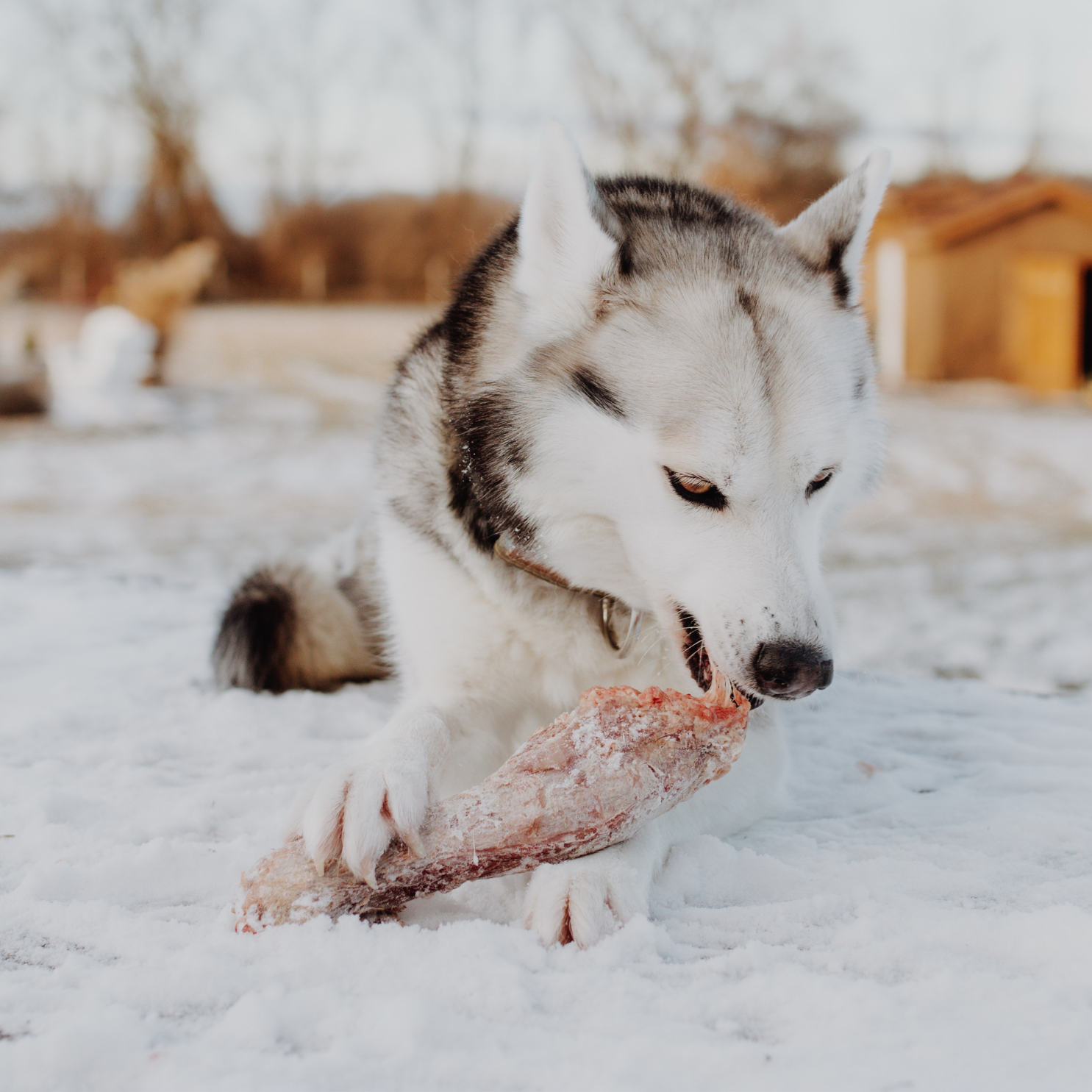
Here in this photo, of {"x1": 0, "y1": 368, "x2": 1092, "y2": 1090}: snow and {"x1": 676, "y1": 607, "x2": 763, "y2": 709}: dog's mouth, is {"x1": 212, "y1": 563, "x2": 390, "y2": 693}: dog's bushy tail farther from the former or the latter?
{"x1": 676, "y1": 607, "x2": 763, "y2": 709}: dog's mouth

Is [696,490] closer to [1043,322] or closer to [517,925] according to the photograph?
[517,925]

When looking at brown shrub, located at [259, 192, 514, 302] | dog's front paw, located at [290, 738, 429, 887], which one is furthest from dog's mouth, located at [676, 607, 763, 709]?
brown shrub, located at [259, 192, 514, 302]

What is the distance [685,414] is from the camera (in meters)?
1.68

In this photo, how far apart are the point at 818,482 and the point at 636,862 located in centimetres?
72

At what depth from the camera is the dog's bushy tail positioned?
8.53 ft

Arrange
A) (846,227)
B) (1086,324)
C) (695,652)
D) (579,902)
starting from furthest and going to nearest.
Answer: (1086,324) < (846,227) < (695,652) < (579,902)

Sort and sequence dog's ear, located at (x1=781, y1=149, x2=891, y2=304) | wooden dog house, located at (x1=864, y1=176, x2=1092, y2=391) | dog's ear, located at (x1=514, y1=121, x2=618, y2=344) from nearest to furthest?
1. dog's ear, located at (x1=514, y1=121, x2=618, y2=344)
2. dog's ear, located at (x1=781, y1=149, x2=891, y2=304)
3. wooden dog house, located at (x1=864, y1=176, x2=1092, y2=391)

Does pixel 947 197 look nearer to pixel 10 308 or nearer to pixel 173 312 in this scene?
pixel 173 312

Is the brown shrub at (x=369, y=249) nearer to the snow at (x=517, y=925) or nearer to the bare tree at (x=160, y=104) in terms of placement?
the bare tree at (x=160, y=104)

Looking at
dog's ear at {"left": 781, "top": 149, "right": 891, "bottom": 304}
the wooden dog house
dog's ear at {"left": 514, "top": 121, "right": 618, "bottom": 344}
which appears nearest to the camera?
dog's ear at {"left": 514, "top": 121, "right": 618, "bottom": 344}

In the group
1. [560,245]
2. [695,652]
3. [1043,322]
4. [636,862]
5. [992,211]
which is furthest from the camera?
[1043,322]

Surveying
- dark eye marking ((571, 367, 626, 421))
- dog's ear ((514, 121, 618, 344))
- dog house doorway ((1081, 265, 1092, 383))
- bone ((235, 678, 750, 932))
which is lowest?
bone ((235, 678, 750, 932))

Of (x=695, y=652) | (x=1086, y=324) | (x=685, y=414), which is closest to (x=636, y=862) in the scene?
(x=695, y=652)

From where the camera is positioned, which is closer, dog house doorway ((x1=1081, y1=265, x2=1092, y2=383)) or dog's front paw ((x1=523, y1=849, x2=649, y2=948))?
dog's front paw ((x1=523, y1=849, x2=649, y2=948))
